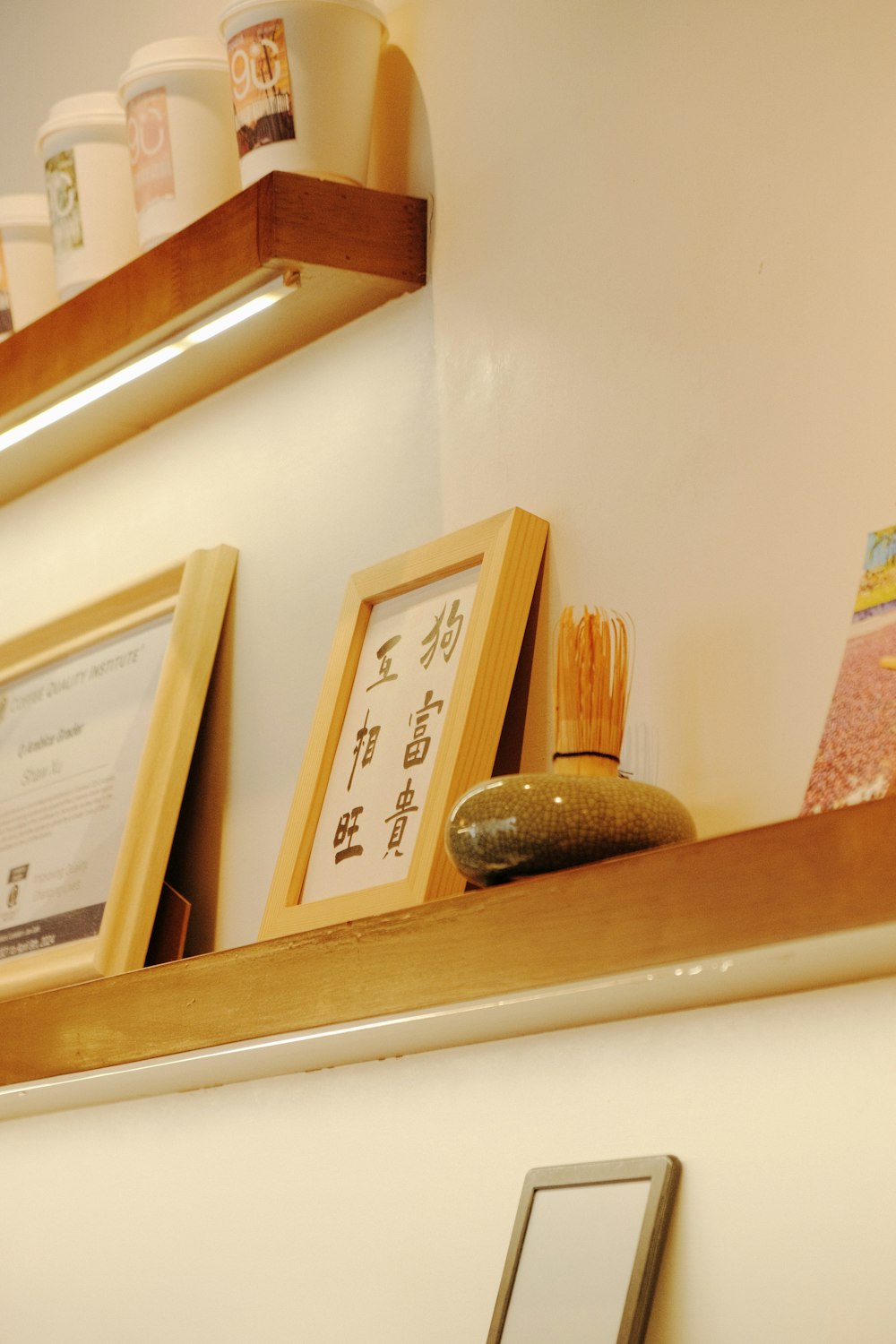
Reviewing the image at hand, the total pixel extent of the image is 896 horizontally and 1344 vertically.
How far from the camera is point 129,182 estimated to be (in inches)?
64.4

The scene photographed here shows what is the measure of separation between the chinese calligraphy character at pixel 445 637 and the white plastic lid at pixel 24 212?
2.66 ft

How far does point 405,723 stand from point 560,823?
1.12 feet

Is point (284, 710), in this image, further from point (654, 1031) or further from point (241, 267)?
point (654, 1031)

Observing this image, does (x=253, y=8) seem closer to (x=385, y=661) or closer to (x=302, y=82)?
(x=302, y=82)

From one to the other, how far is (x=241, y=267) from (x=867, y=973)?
816 millimetres

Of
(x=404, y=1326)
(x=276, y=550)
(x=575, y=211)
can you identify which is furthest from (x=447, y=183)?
(x=404, y=1326)

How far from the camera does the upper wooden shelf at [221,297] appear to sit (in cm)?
136

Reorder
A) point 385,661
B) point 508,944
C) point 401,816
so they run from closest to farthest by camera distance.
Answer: point 508,944
point 401,816
point 385,661

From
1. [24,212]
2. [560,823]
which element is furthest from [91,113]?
[560,823]

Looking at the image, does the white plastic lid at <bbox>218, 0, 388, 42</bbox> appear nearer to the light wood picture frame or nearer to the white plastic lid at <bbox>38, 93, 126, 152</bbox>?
the white plastic lid at <bbox>38, 93, 126, 152</bbox>

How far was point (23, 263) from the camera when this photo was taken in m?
1.78

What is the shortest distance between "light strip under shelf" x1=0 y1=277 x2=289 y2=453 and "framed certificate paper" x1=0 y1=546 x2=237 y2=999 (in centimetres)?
19

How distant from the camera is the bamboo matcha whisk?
103 centimetres

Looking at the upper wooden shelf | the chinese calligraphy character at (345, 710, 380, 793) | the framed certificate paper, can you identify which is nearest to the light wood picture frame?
the chinese calligraphy character at (345, 710, 380, 793)
